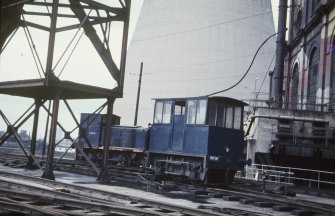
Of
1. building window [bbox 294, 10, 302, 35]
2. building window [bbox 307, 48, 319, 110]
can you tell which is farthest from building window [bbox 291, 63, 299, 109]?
building window [bbox 307, 48, 319, 110]

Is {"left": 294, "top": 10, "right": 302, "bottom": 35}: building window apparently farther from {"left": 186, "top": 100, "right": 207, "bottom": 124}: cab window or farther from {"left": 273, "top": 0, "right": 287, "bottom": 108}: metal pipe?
{"left": 186, "top": 100, "right": 207, "bottom": 124}: cab window

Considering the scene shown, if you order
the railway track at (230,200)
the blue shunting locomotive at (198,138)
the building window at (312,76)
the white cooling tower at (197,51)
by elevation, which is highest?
the white cooling tower at (197,51)

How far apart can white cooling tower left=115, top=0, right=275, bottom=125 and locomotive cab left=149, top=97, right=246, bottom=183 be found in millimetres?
25800

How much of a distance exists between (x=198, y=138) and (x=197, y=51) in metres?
29.8

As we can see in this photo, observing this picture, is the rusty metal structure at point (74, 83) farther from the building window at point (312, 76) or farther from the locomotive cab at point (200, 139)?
the building window at point (312, 76)

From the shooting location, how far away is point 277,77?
2877 cm

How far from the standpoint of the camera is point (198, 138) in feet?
43.3

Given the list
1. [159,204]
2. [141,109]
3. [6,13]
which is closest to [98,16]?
[6,13]

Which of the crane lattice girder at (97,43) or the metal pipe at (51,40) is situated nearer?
the metal pipe at (51,40)

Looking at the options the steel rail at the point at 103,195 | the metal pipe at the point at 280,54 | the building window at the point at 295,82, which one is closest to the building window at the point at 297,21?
the building window at the point at 295,82

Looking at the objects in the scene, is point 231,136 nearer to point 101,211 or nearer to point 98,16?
point 98,16

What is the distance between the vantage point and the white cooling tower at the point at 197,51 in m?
41.1

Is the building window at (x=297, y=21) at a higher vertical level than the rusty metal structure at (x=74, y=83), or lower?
higher

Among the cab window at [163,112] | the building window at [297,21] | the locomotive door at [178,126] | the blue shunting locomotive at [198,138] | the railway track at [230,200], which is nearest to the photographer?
the railway track at [230,200]
